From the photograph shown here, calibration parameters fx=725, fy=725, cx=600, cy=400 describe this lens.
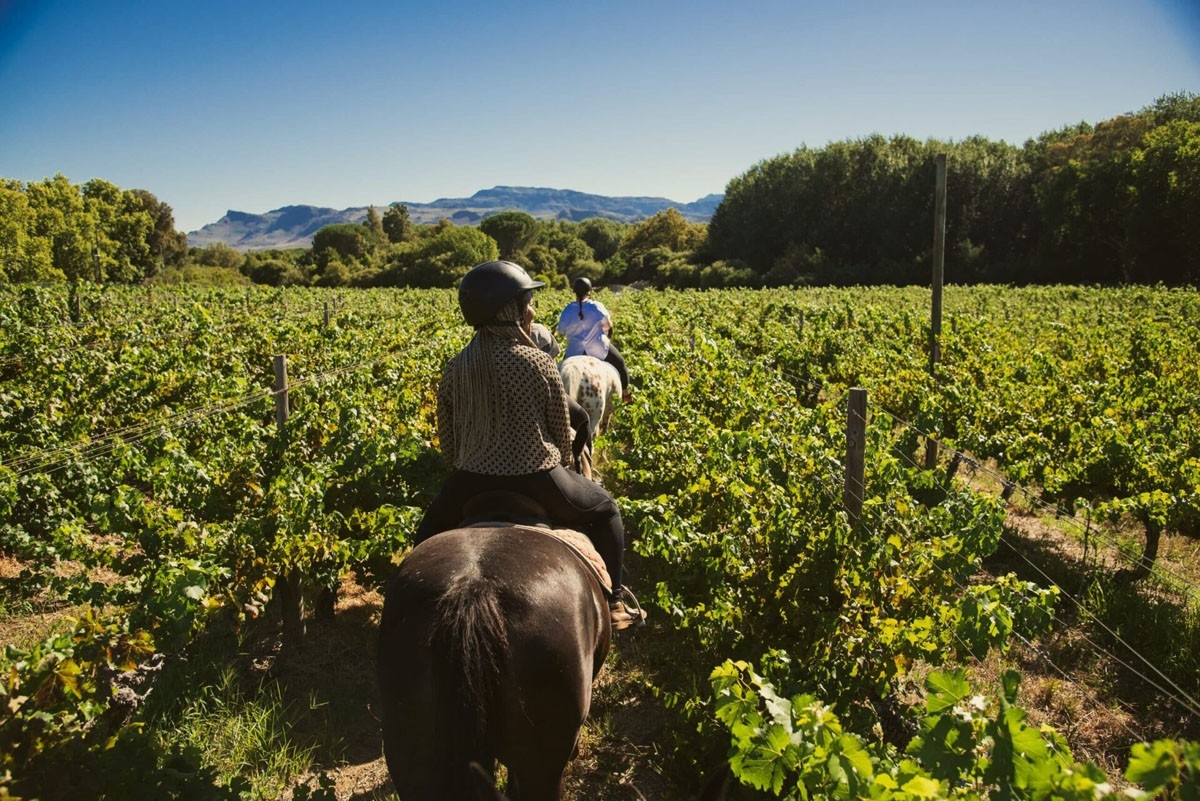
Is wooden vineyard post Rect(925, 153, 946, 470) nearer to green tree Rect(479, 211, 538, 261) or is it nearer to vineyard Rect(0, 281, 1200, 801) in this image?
vineyard Rect(0, 281, 1200, 801)

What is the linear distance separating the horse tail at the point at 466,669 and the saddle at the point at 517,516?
78 centimetres

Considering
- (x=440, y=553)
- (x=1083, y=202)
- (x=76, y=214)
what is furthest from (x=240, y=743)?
(x=76, y=214)

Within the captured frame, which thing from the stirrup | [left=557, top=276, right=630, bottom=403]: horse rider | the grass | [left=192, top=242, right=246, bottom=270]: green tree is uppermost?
[left=192, top=242, right=246, bottom=270]: green tree

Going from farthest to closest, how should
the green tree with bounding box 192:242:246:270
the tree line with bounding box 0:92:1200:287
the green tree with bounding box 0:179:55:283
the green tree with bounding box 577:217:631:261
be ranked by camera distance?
the green tree with bounding box 577:217:631:261 < the green tree with bounding box 192:242:246:270 < the green tree with bounding box 0:179:55:283 < the tree line with bounding box 0:92:1200:287

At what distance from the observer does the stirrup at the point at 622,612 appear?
12.3 feet

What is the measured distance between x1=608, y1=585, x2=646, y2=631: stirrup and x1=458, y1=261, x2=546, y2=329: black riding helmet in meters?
1.59

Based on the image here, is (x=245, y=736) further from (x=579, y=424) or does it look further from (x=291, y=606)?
(x=579, y=424)

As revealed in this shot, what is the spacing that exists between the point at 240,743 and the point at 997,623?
13.1ft

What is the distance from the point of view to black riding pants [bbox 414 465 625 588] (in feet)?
11.0

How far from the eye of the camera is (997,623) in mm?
3314

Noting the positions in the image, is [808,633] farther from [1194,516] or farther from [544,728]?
[1194,516]

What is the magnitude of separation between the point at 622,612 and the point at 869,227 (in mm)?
57297

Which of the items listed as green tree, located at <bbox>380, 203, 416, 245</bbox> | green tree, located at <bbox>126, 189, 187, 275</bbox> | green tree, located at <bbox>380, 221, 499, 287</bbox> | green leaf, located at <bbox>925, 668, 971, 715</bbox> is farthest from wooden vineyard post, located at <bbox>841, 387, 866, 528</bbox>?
green tree, located at <bbox>380, 203, 416, 245</bbox>

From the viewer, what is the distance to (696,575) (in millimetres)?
4605
